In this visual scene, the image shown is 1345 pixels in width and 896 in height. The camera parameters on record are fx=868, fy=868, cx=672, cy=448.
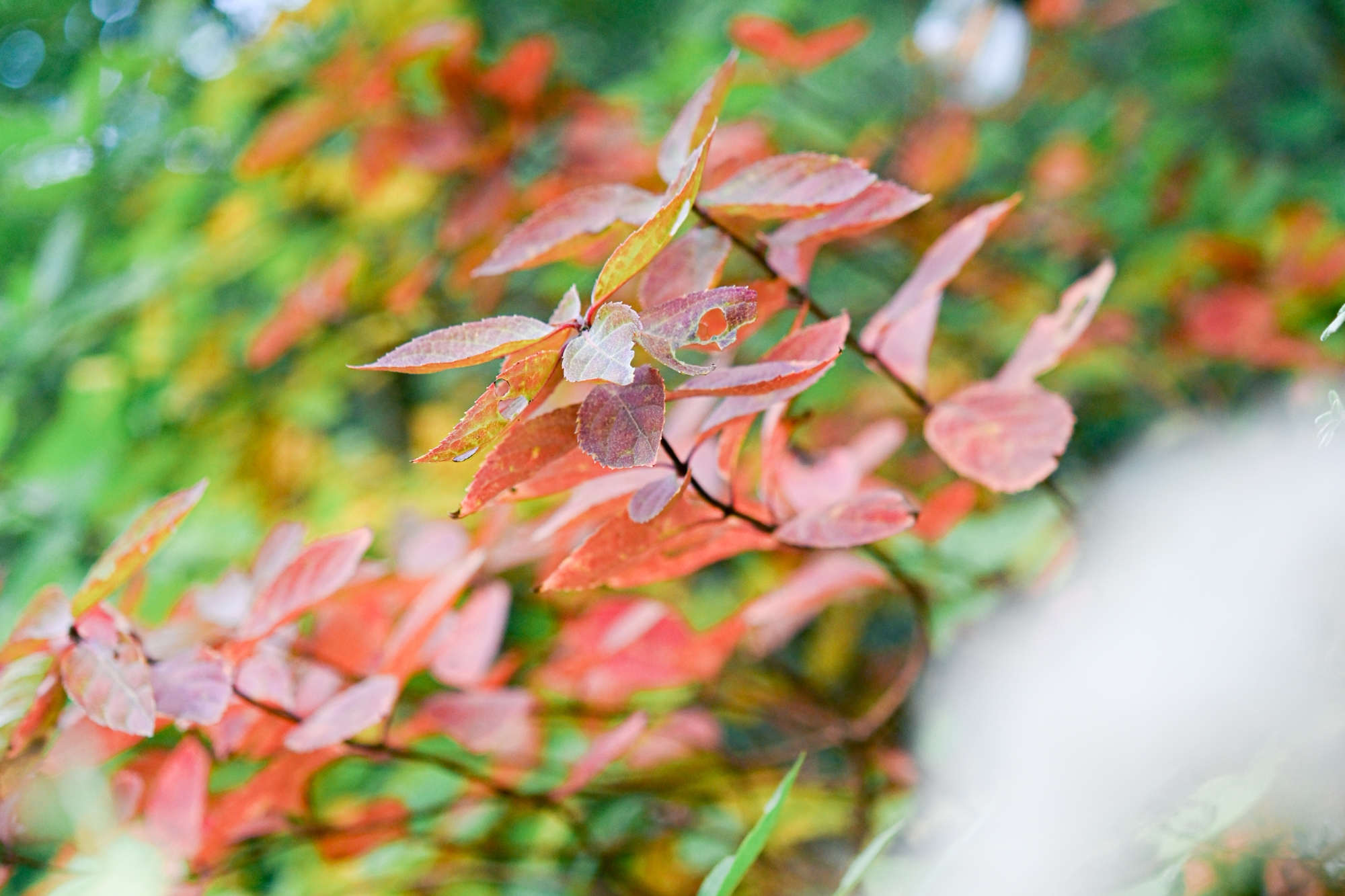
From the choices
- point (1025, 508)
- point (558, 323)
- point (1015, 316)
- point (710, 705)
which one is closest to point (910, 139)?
point (1015, 316)

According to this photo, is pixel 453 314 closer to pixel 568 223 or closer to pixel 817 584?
pixel 817 584

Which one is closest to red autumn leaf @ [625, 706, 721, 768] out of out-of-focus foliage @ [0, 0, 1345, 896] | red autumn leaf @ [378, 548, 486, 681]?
out-of-focus foliage @ [0, 0, 1345, 896]

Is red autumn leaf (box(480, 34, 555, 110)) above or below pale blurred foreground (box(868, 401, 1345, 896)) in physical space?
above

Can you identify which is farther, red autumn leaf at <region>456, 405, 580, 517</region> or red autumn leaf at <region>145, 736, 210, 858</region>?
red autumn leaf at <region>145, 736, 210, 858</region>

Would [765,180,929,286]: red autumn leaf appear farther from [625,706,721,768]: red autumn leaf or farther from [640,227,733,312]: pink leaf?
[625,706,721,768]: red autumn leaf

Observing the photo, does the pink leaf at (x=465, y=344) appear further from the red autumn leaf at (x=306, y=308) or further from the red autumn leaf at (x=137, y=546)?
the red autumn leaf at (x=306, y=308)
